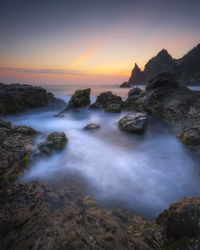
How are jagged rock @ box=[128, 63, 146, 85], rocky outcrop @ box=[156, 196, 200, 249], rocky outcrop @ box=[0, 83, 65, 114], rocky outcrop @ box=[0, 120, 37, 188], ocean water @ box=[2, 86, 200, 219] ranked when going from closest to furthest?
rocky outcrop @ box=[156, 196, 200, 249]
rocky outcrop @ box=[0, 120, 37, 188]
ocean water @ box=[2, 86, 200, 219]
rocky outcrop @ box=[0, 83, 65, 114]
jagged rock @ box=[128, 63, 146, 85]

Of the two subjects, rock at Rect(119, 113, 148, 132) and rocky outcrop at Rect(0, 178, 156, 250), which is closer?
rocky outcrop at Rect(0, 178, 156, 250)

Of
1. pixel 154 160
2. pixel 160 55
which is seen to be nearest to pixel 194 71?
pixel 160 55

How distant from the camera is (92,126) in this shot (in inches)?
368

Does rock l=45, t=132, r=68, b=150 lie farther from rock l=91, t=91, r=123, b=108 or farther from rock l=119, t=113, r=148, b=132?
rock l=91, t=91, r=123, b=108

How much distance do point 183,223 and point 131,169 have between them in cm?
276

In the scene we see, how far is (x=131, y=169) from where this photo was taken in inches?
186

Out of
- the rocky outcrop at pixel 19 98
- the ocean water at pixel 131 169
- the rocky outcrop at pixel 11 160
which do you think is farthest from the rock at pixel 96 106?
→ the rocky outcrop at pixel 11 160

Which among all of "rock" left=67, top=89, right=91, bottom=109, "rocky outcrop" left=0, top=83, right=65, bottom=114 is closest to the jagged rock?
"rock" left=67, top=89, right=91, bottom=109

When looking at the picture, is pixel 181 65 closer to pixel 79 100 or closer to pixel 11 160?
pixel 79 100

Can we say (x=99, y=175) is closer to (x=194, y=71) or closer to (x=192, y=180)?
(x=192, y=180)

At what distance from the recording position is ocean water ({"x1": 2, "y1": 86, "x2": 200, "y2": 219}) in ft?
11.4

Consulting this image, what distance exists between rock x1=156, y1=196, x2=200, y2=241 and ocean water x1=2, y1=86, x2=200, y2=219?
96 centimetres

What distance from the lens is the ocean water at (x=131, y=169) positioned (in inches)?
136

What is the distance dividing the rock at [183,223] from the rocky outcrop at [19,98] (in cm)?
1480
